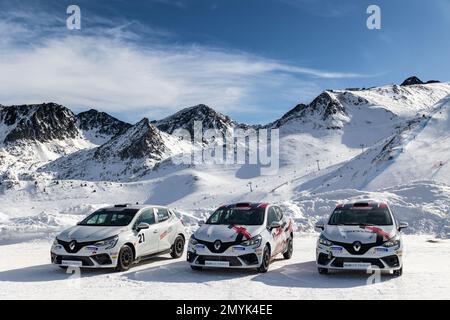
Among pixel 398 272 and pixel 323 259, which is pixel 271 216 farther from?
pixel 398 272

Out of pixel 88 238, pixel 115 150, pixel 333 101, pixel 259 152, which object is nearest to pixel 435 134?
pixel 259 152

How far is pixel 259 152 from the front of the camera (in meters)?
102

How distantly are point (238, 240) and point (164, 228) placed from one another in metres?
3.16

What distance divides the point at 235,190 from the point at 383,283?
210 ft

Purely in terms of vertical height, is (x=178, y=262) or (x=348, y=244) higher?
(x=348, y=244)

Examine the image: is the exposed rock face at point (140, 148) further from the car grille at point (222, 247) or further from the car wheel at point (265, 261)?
the car grille at point (222, 247)

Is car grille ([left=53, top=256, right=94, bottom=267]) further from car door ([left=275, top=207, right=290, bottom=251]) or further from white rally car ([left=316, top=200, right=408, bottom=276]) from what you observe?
white rally car ([left=316, top=200, right=408, bottom=276])

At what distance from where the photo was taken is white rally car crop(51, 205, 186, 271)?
11922mm

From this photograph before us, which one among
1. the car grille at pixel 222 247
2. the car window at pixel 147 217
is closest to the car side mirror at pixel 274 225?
the car grille at pixel 222 247

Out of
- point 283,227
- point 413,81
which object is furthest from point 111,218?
point 413,81

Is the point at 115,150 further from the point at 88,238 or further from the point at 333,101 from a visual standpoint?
the point at 88,238

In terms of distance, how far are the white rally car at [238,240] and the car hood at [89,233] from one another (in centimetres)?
185

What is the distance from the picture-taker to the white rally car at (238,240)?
1172 cm

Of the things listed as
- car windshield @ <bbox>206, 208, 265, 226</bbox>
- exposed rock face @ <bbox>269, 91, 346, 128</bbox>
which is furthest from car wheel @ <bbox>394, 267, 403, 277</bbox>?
exposed rock face @ <bbox>269, 91, 346, 128</bbox>
